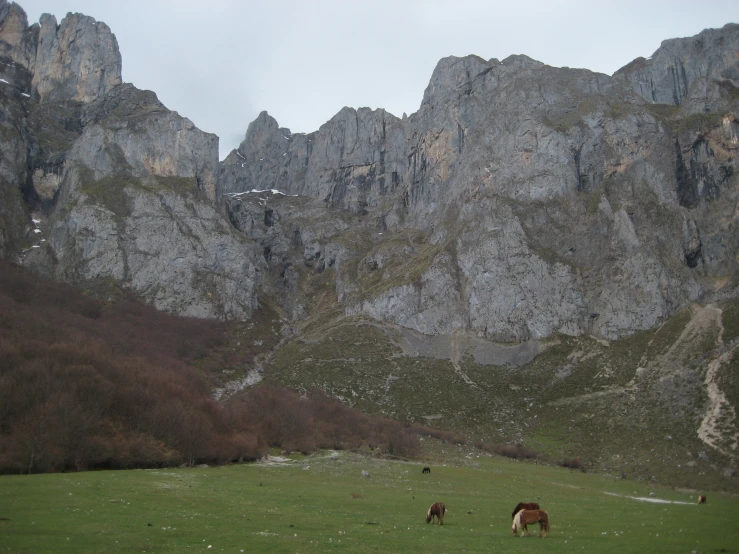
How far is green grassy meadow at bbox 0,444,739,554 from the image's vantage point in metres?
21.8

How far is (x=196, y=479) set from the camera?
1751 inches

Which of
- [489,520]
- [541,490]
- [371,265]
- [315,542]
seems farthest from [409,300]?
[315,542]

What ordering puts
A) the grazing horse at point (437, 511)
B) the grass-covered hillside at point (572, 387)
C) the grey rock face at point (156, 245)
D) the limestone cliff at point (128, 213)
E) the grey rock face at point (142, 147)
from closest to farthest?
1. the grazing horse at point (437, 511)
2. the grass-covered hillside at point (572, 387)
3. the grey rock face at point (156, 245)
4. the limestone cliff at point (128, 213)
5. the grey rock face at point (142, 147)

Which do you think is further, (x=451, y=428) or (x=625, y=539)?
(x=451, y=428)

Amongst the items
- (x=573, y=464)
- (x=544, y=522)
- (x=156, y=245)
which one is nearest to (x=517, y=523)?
(x=544, y=522)

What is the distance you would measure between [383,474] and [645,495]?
2570cm

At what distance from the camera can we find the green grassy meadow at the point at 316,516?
21.8 metres

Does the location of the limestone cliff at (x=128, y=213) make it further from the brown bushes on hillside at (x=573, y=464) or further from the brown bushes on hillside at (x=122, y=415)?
the brown bushes on hillside at (x=573, y=464)

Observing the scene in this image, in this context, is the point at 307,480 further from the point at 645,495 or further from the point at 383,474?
the point at 645,495

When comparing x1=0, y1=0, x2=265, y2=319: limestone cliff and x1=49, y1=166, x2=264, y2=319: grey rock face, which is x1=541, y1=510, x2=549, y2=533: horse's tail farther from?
x1=0, y1=0, x2=265, y2=319: limestone cliff

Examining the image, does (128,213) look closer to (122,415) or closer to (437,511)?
(122,415)

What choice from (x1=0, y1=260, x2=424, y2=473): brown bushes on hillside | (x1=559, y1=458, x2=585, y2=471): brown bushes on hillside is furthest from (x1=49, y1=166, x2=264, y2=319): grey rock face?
(x1=559, y1=458, x2=585, y2=471): brown bushes on hillside

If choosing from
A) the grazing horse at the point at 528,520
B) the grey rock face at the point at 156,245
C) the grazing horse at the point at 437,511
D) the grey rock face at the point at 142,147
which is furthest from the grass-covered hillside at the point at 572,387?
the grey rock face at the point at 142,147

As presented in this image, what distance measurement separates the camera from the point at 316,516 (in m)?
29.5
